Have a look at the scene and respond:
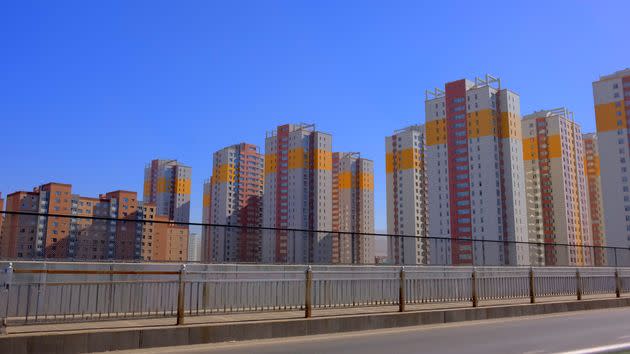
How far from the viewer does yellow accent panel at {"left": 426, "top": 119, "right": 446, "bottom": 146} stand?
383ft

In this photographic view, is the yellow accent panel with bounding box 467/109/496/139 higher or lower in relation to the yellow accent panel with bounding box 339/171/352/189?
higher

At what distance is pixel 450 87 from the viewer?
116 metres

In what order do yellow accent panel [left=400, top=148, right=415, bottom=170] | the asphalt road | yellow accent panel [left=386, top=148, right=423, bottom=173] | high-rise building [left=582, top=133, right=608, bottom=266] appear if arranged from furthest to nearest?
high-rise building [left=582, top=133, right=608, bottom=266], yellow accent panel [left=386, top=148, right=423, bottom=173], yellow accent panel [left=400, top=148, right=415, bottom=170], the asphalt road

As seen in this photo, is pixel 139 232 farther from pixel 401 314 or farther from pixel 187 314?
pixel 401 314

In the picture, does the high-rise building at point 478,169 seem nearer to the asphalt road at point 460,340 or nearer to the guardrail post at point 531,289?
the guardrail post at point 531,289

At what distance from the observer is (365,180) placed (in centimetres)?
15312

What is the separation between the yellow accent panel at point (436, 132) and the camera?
11675cm

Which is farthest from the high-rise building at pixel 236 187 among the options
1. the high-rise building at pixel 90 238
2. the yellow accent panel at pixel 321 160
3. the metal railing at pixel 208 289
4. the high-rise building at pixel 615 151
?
the metal railing at pixel 208 289

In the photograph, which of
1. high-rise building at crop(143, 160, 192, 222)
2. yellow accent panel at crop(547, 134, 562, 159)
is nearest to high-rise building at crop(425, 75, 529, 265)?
yellow accent panel at crop(547, 134, 562, 159)

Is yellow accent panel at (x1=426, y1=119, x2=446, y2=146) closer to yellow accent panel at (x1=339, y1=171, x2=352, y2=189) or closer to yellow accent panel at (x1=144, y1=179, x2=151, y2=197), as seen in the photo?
yellow accent panel at (x1=339, y1=171, x2=352, y2=189)

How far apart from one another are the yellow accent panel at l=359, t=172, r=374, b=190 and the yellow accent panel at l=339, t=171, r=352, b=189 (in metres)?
3.15

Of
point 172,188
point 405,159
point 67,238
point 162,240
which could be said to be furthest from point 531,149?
point 67,238

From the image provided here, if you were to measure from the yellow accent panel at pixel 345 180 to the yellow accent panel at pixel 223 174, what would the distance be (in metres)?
31.2

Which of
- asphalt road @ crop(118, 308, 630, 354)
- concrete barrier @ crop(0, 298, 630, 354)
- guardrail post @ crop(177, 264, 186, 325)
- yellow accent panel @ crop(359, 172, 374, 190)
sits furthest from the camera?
yellow accent panel @ crop(359, 172, 374, 190)
